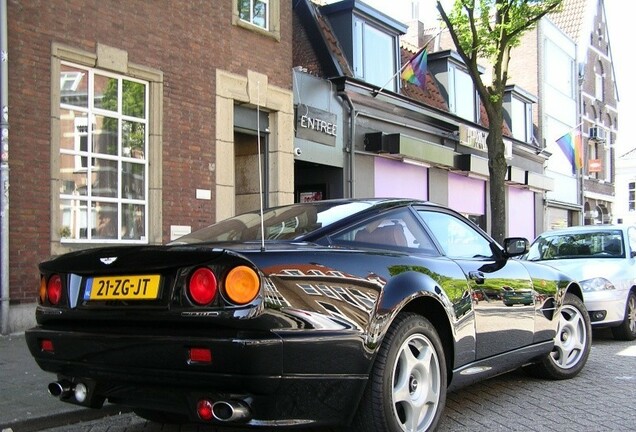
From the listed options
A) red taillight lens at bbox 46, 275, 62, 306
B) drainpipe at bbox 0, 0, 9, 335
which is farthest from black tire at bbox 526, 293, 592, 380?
drainpipe at bbox 0, 0, 9, 335

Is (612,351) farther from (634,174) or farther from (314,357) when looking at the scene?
(634,174)

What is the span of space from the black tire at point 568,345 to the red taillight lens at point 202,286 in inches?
139

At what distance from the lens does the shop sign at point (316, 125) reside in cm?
1279

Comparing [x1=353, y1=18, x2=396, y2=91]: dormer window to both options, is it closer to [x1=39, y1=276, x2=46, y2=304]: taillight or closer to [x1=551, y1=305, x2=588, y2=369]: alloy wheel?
[x1=551, y1=305, x2=588, y2=369]: alloy wheel

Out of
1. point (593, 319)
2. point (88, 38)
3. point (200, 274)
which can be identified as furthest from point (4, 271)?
point (593, 319)

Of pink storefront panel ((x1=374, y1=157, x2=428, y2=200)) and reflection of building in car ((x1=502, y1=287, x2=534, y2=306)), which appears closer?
reflection of building in car ((x1=502, y1=287, x2=534, y2=306))

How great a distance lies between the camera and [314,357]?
2924 mm

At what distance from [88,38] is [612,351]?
7.79 metres

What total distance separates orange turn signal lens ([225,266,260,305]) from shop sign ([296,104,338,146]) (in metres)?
10.0

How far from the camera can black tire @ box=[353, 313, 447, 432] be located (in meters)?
3.19

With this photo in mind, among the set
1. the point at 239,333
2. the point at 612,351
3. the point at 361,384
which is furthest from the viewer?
the point at 612,351

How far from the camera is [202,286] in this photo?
294 centimetres

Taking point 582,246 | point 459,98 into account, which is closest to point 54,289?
point 582,246

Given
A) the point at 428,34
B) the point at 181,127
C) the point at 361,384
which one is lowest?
the point at 361,384
